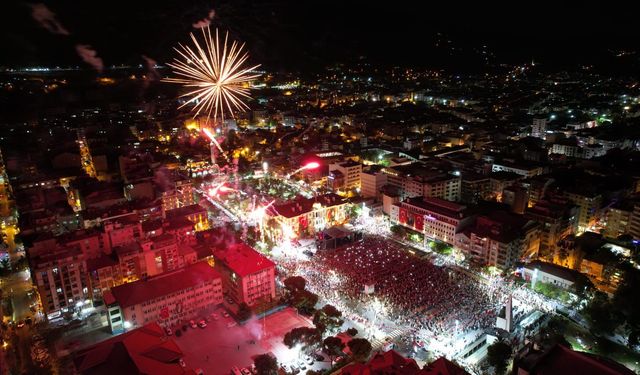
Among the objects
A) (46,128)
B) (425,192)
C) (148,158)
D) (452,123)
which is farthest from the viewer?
(452,123)

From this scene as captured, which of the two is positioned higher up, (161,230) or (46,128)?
(46,128)

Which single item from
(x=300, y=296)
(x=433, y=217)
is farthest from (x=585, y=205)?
(x=300, y=296)

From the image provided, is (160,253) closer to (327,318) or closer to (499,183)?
(327,318)

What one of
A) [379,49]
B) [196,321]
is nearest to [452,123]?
[379,49]

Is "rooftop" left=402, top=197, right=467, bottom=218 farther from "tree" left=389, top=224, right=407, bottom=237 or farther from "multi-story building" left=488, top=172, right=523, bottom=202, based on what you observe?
"multi-story building" left=488, top=172, right=523, bottom=202

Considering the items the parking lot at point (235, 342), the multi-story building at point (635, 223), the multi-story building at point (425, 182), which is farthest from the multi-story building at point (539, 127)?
the parking lot at point (235, 342)

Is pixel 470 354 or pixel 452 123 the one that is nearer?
pixel 470 354

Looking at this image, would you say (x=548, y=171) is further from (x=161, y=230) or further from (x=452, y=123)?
(x=161, y=230)

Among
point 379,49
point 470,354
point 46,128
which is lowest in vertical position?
point 470,354
